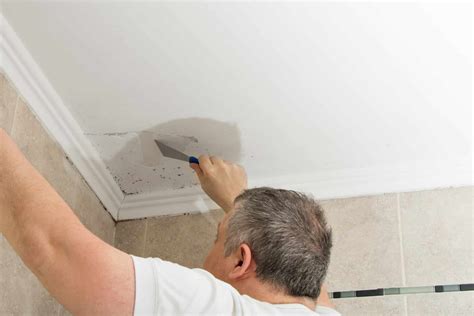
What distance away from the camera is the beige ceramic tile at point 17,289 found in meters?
1.53

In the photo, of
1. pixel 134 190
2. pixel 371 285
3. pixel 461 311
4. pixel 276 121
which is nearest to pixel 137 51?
pixel 276 121

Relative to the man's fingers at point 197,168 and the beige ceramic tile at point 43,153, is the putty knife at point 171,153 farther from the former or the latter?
the beige ceramic tile at point 43,153

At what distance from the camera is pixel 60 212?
111 cm

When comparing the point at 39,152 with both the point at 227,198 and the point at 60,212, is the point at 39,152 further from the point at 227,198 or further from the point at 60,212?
the point at 60,212

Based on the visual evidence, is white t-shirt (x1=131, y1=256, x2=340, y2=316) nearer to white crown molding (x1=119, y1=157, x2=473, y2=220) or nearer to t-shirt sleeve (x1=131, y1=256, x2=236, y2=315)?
t-shirt sleeve (x1=131, y1=256, x2=236, y2=315)

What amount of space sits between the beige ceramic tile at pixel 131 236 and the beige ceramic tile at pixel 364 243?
489 millimetres

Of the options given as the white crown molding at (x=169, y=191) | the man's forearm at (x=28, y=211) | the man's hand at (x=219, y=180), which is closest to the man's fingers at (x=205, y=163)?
the man's hand at (x=219, y=180)

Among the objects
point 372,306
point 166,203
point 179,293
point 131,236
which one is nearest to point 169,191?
point 166,203

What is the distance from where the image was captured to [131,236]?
2.00 meters

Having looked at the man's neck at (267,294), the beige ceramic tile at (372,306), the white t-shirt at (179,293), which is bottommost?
the beige ceramic tile at (372,306)

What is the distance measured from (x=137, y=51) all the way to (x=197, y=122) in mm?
257

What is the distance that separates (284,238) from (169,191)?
721 mm

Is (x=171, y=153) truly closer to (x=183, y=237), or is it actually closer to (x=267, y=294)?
(x=183, y=237)

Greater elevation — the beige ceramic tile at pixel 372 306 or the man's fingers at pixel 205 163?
the man's fingers at pixel 205 163
